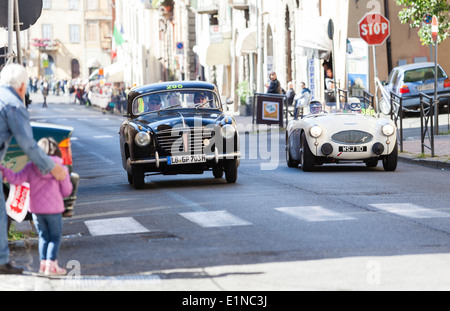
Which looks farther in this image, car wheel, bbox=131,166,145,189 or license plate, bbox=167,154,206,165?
car wheel, bbox=131,166,145,189

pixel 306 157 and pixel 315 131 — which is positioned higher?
pixel 315 131

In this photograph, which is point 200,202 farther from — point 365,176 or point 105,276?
point 105,276

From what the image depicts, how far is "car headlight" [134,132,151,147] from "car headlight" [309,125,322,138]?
318 cm

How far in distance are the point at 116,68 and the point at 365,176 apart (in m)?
71.5

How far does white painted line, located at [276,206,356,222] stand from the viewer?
477 inches

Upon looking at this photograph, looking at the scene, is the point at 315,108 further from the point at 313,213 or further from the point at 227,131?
the point at 313,213

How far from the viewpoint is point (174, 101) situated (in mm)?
18281

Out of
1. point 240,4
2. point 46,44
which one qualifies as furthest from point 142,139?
point 46,44

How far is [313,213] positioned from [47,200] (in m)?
4.81

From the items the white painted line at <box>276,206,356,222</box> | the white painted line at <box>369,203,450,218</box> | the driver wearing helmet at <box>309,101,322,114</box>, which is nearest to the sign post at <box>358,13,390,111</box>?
the driver wearing helmet at <box>309,101,322,114</box>

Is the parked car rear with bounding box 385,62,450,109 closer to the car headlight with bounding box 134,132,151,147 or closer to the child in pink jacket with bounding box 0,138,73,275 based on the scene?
the car headlight with bounding box 134,132,151,147

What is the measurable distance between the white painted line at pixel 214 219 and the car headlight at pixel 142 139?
382cm

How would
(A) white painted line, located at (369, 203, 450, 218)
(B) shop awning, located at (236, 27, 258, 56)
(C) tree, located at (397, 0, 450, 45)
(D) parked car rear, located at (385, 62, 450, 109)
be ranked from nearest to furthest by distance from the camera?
(A) white painted line, located at (369, 203, 450, 218)
(C) tree, located at (397, 0, 450, 45)
(D) parked car rear, located at (385, 62, 450, 109)
(B) shop awning, located at (236, 27, 258, 56)

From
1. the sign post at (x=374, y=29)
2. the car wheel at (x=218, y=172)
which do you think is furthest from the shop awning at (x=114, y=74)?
the car wheel at (x=218, y=172)
